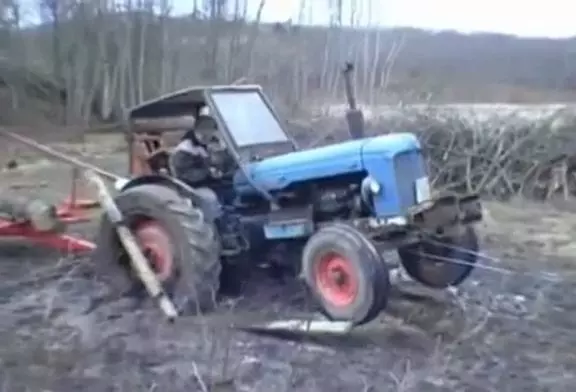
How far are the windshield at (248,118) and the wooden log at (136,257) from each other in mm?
928

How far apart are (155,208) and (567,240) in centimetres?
500

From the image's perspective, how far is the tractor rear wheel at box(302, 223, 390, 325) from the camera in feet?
19.6

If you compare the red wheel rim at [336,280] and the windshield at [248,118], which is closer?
the red wheel rim at [336,280]

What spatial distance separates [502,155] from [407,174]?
7.11 metres

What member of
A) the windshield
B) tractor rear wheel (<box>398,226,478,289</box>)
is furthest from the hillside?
tractor rear wheel (<box>398,226,478,289</box>)

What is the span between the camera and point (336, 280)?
6219 mm

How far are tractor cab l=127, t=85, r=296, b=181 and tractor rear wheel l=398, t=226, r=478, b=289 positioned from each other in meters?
1.20

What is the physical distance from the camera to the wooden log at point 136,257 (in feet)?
21.4

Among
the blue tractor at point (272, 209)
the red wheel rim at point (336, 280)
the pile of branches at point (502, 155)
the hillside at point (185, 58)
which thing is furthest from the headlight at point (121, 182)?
the hillside at point (185, 58)

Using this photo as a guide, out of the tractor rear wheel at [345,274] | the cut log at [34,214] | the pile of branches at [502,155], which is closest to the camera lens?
the tractor rear wheel at [345,274]

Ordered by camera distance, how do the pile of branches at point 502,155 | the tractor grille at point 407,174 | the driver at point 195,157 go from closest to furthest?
the tractor grille at point 407,174 < the driver at point 195,157 < the pile of branches at point 502,155

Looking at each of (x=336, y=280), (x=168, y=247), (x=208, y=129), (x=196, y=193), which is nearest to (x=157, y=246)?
(x=168, y=247)

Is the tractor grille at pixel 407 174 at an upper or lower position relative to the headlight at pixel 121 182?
upper

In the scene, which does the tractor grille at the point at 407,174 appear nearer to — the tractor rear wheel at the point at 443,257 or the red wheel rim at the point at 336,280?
the tractor rear wheel at the point at 443,257
